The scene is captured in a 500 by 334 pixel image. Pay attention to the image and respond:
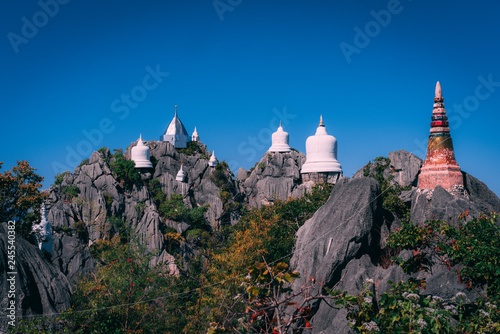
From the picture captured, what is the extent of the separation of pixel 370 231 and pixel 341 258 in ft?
6.13

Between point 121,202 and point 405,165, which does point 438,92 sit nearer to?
point 405,165

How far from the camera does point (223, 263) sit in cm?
2705

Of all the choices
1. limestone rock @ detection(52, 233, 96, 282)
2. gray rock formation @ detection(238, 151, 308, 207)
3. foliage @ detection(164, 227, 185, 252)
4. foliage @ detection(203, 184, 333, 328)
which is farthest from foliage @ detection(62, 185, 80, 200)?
foliage @ detection(203, 184, 333, 328)

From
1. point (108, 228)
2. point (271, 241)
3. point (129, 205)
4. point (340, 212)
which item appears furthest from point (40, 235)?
point (340, 212)

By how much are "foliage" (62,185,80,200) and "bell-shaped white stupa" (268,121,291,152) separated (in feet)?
84.3

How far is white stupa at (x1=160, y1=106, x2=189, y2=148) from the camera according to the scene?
66.3m

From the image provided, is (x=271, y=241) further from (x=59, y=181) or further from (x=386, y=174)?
(x=59, y=181)

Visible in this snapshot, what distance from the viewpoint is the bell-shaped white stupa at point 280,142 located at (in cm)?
6456

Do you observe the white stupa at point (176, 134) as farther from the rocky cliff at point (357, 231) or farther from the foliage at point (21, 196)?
the rocky cliff at point (357, 231)

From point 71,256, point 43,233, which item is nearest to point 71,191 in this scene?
point 71,256

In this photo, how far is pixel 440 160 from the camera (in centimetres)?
2227

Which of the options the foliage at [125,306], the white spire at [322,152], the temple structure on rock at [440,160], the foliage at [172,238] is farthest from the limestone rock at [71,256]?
the temple structure on rock at [440,160]

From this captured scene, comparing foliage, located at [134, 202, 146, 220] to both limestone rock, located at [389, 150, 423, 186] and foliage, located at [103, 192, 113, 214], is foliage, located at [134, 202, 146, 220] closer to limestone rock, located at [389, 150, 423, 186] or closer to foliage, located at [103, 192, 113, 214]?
foliage, located at [103, 192, 113, 214]

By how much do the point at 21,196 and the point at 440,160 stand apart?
2767 centimetres
